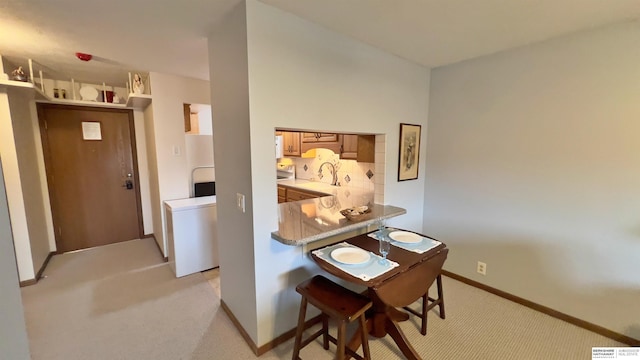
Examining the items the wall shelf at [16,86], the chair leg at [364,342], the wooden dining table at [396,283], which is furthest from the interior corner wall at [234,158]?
the wall shelf at [16,86]

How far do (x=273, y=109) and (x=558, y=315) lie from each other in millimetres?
2915

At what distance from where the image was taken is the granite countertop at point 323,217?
182cm

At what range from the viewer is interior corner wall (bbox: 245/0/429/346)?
66.7 inches

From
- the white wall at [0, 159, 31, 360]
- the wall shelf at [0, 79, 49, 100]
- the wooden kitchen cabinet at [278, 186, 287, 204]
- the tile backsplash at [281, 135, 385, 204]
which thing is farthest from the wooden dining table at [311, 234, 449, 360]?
the wall shelf at [0, 79, 49, 100]

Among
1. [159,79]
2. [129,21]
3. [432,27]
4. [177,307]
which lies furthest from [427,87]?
[177,307]

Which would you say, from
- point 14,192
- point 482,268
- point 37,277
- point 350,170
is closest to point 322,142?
point 350,170

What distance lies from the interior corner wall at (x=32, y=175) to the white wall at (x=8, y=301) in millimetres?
2804

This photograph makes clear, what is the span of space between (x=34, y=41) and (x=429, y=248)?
11.9 ft

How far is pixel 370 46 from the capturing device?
2275 mm

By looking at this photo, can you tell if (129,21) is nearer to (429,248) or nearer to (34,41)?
(34,41)

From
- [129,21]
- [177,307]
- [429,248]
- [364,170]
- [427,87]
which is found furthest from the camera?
[364,170]

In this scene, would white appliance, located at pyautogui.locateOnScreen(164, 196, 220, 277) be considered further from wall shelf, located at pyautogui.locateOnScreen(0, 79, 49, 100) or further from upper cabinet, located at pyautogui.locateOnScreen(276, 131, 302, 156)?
wall shelf, located at pyautogui.locateOnScreen(0, 79, 49, 100)

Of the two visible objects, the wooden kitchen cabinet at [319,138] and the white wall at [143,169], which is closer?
the wooden kitchen cabinet at [319,138]

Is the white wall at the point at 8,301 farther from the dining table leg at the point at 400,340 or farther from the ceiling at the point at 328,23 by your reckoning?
the dining table leg at the point at 400,340
